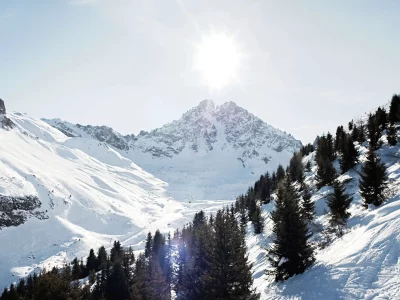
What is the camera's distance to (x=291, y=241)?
63.1 ft

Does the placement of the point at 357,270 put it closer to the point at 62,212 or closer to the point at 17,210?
the point at 17,210

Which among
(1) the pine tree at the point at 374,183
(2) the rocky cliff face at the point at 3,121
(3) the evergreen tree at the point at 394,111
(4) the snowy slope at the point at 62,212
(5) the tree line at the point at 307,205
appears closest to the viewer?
(5) the tree line at the point at 307,205

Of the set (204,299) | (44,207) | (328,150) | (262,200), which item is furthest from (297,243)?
(44,207)

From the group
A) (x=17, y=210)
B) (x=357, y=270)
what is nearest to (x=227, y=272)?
(x=357, y=270)

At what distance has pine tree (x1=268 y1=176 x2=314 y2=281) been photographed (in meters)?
19.0

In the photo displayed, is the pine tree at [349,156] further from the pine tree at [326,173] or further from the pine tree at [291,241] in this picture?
the pine tree at [291,241]

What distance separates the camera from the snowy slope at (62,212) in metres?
96.2

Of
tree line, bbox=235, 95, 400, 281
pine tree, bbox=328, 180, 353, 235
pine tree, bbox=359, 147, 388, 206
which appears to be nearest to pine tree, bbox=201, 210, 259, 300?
tree line, bbox=235, 95, 400, 281

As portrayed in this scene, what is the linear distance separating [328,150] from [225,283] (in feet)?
158

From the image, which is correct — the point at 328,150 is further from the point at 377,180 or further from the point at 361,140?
the point at 377,180

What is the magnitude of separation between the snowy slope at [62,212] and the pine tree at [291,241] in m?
77.0

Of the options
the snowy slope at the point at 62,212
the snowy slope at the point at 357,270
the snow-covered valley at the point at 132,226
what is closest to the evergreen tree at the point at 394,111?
the snow-covered valley at the point at 132,226

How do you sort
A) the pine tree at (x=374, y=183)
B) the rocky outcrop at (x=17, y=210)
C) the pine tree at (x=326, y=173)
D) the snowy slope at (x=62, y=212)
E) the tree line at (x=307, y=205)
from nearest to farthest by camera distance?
the tree line at (x=307, y=205)
the pine tree at (x=374, y=183)
the pine tree at (x=326, y=173)
the snowy slope at (x=62, y=212)
the rocky outcrop at (x=17, y=210)

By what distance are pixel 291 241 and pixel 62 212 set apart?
12071 cm
